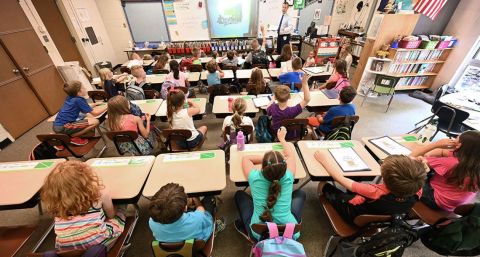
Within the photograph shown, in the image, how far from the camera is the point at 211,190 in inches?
58.0

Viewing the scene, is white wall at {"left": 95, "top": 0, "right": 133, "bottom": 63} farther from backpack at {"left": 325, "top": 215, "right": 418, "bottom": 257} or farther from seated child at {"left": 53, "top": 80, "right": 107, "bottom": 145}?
backpack at {"left": 325, "top": 215, "right": 418, "bottom": 257}

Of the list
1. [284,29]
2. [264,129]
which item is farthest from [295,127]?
[284,29]

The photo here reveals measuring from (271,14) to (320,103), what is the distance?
16.9ft

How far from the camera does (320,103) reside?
2.96 meters

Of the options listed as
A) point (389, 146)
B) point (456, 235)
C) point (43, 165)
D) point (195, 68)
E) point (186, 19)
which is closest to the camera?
point (456, 235)

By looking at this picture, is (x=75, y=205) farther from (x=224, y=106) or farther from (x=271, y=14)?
(x=271, y=14)

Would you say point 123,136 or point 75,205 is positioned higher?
point 75,205

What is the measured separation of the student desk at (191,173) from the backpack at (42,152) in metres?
1.56

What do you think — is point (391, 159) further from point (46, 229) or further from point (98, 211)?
point (46, 229)

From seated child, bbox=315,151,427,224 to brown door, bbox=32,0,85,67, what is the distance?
685 centimetres

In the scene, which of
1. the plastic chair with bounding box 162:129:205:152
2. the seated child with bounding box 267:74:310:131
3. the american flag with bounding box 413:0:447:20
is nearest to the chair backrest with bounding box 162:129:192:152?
the plastic chair with bounding box 162:129:205:152

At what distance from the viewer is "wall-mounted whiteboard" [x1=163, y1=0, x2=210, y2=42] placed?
6430 millimetres

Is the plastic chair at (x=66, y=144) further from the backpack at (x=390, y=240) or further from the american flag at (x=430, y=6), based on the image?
the american flag at (x=430, y=6)

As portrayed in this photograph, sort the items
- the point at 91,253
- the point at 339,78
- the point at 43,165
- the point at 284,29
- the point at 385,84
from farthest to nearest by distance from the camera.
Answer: the point at 284,29 → the point at 385,84 → the point at 339,78 → the point at 43,165 → the point at 91,253
